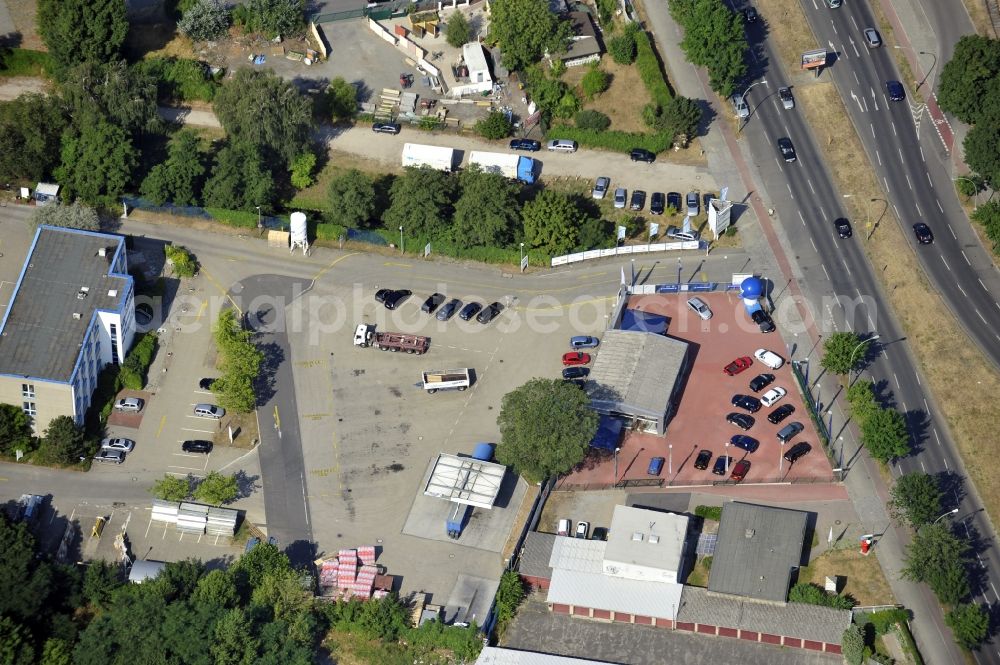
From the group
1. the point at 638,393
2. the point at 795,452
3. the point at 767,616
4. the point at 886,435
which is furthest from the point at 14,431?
the point at 886,435

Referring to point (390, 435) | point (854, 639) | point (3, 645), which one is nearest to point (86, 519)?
point (3, 645)

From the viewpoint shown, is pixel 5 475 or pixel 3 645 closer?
pixel 3 645

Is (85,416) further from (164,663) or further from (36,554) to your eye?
(164,663)

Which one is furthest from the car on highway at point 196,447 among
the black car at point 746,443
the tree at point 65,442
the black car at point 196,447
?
the black car at point 746,443

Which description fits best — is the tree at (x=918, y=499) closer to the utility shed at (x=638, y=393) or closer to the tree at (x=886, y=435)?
the tree at (x=886, y=435)

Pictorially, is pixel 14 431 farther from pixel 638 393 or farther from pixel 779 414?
pixel 779 414
